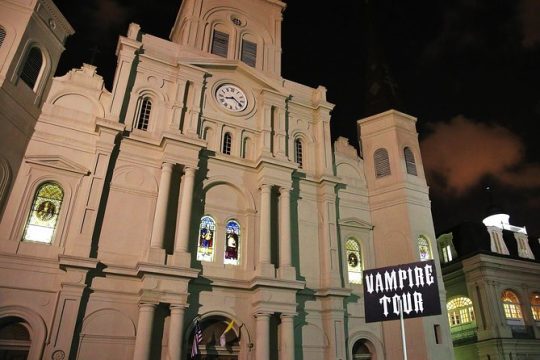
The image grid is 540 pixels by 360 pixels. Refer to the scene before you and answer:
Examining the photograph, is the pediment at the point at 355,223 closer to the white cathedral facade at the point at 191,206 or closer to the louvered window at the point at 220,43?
the white cathedral facade at the point at 191,206

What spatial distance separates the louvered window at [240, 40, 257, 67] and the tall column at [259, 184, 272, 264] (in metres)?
8.95

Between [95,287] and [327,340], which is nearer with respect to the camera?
[95,287]

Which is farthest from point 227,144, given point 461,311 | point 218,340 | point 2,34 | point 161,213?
point 461,311

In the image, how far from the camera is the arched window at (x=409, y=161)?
24.3 metres

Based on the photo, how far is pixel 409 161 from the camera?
80.6 feet

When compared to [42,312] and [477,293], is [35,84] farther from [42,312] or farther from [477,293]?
[477,293]

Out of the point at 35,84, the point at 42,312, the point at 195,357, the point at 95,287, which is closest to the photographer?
the point at 42,312

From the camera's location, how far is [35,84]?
17969mm

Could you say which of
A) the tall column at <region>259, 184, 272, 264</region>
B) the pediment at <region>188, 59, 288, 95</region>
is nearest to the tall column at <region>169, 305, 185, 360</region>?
the tall column at <region>259, 184, 272, 264</region>

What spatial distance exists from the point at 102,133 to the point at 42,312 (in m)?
7.45

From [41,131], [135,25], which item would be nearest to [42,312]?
[41,131]

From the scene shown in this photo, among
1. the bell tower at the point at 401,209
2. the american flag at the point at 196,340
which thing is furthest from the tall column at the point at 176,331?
the bell tower at the point at 401,209

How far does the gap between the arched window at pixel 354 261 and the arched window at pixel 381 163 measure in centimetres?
457

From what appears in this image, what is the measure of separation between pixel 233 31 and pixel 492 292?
22903mm
